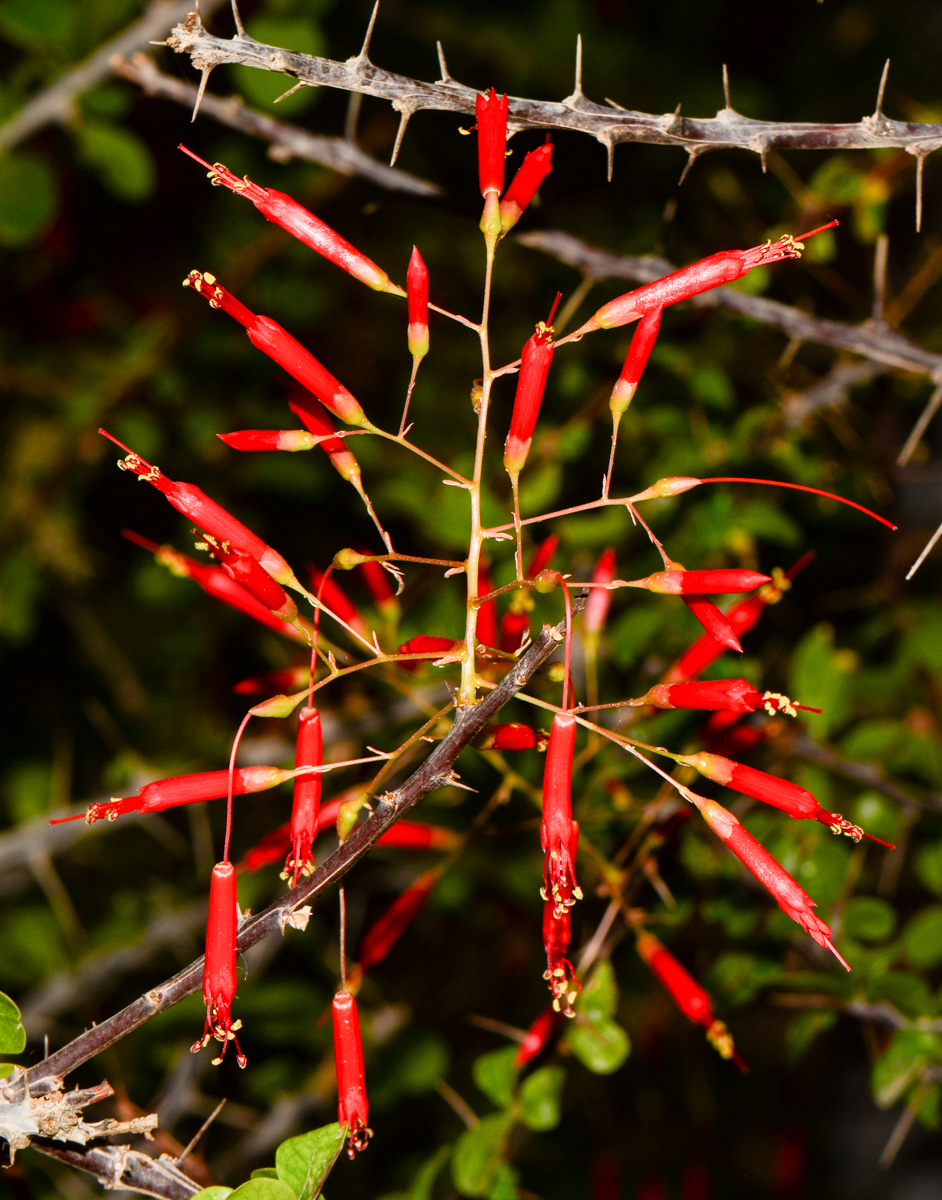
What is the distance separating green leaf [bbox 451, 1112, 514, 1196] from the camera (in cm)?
176

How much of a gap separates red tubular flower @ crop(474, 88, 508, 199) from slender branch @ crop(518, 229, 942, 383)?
22.7 inches

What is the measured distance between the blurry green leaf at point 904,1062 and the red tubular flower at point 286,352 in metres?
1.57

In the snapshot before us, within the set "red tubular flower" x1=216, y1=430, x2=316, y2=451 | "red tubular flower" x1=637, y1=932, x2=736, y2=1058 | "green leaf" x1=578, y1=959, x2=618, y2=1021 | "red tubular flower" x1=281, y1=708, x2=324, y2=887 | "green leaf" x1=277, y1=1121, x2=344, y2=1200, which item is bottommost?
"green leaf" x1=578, y1=959, x2=618, y2=1021

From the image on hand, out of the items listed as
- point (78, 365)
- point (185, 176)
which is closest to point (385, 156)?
point (185, 176)

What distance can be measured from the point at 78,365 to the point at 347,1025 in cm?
285

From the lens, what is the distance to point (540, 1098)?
1837mm

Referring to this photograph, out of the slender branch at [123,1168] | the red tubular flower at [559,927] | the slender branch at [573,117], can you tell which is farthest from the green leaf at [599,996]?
the slender branch at [573,117]

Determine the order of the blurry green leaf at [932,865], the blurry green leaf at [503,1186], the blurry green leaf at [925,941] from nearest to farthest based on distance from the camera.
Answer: the blurry green leaf at [503,1186] < the blurry green leaf at [925,941] < the blurry green leaf at [932,865]

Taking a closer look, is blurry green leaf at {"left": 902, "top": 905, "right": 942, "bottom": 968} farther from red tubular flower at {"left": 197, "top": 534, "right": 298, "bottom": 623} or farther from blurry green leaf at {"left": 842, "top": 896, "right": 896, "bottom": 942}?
red tubular flower at {"left": 197, "top": 534, "right": 298, "bottom": 623}

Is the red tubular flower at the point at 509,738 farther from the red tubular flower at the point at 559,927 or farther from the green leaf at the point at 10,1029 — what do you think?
the green leaf at the point at 10,1029

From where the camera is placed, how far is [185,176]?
376 cm

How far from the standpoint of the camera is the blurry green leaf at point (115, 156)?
8.75 ft

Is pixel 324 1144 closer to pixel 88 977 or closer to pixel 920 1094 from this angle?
pixel 920 1094

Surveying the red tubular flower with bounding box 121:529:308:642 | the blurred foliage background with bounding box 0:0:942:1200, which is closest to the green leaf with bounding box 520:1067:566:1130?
the blurred foliage background with bounding box 0:0:942:1200
